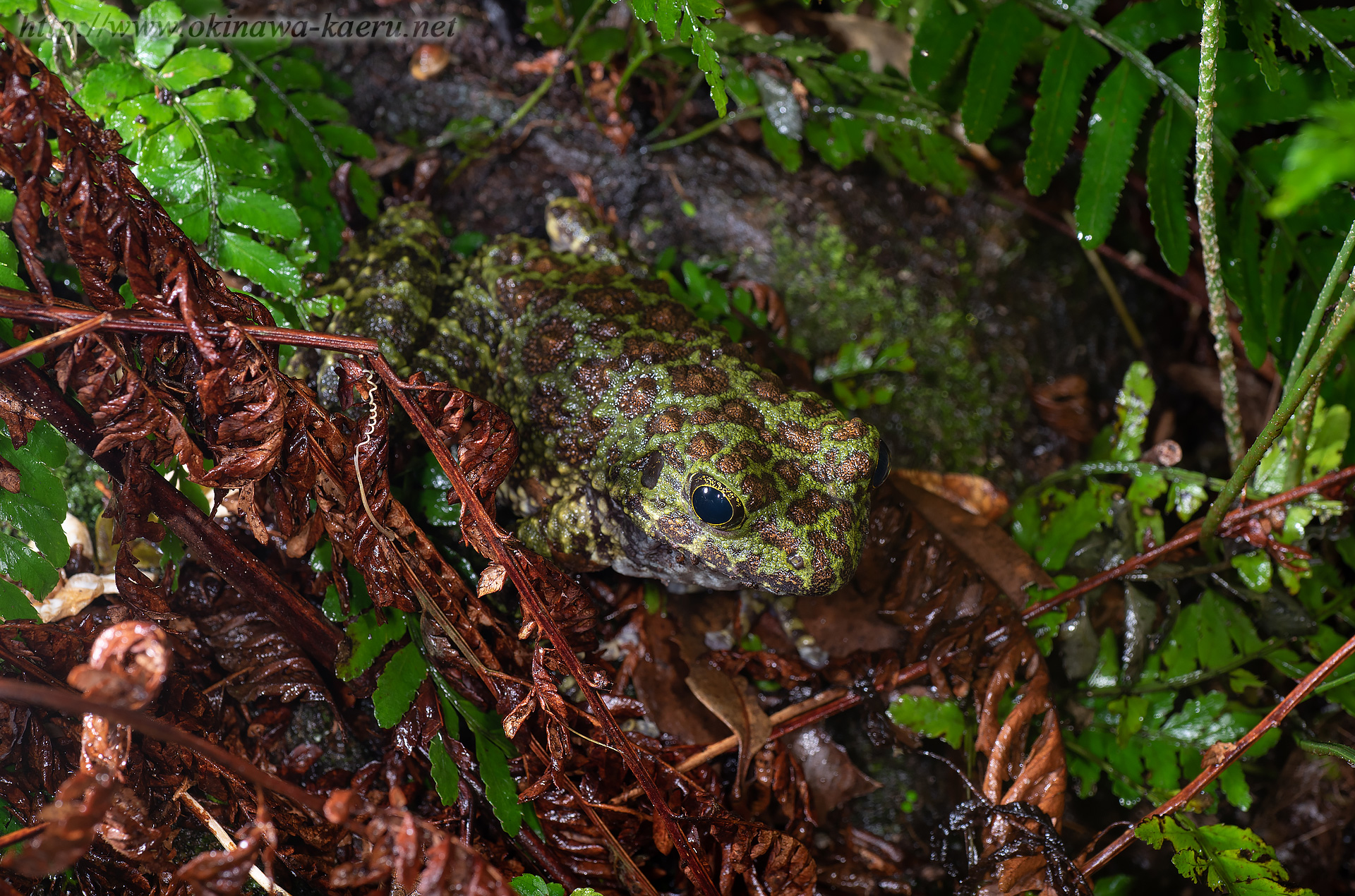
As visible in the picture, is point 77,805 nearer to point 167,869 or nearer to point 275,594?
point 167,869

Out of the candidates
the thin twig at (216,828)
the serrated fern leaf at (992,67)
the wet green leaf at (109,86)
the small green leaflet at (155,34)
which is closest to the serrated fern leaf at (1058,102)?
the serrated fern leaf at (992,67)

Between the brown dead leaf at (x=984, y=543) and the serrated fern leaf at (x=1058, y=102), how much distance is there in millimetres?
1561

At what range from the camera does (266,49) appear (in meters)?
3.87

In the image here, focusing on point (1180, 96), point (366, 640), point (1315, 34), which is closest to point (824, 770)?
point (366, 640)

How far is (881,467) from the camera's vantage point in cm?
346

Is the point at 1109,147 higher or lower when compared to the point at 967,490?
higher

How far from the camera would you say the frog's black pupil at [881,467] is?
3.42 meters

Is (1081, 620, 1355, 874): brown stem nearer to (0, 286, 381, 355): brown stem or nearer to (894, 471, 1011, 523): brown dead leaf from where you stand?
(894, 471, 1011, 523): brown dead leaf

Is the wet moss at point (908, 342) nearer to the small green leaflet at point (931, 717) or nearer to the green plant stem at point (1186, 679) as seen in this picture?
the green plant stem at point (1186, 679)

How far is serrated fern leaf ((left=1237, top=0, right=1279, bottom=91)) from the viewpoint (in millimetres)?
2947

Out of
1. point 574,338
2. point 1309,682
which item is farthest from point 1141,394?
point 574,338

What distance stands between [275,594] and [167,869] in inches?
36.0

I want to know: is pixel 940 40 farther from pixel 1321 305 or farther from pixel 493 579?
pixel 493 579

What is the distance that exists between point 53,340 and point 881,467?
2.97 m
